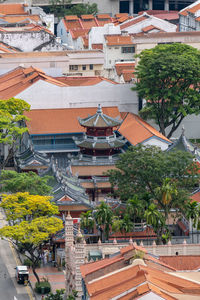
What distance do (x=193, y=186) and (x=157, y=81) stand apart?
2936 centimetres

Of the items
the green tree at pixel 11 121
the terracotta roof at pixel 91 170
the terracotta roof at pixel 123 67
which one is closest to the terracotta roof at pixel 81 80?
the terracotta roof at pixel 123 67

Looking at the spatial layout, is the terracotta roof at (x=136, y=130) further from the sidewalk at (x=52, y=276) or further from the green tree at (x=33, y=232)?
the green tree at (x=33, y=232)

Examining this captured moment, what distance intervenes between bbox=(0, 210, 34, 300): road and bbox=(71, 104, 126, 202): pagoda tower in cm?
1805

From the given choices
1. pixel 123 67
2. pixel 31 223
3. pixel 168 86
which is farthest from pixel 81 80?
pixel 31 223

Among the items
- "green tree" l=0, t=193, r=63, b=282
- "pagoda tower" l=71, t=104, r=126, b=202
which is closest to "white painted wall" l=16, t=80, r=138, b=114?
"pagoda tower" l=71, t=104, r=126, b=202

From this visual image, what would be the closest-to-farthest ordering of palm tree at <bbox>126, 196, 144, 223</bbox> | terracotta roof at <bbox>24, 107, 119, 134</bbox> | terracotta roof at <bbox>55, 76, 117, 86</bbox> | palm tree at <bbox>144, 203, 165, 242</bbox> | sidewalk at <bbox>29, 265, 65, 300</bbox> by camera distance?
sidewalk at <bbox>29, 265, 65, 300</bbox> → palm tree at <bbox>144, 203, 165, 242</bbox> → palm tree at <bbox>126, 196, 144, 223</bbox> → terracotta roof at <bbox>24, 107, 119, 134</bbox> → terracotta roof at <bbox>55, 76, 117, 86</bbox>

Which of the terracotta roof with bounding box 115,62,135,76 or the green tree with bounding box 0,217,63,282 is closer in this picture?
the green tree with bounding box 0,217,63,282

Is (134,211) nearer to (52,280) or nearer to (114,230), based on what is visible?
(114,230)

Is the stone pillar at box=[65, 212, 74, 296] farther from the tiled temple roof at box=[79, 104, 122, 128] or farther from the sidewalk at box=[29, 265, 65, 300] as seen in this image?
the tiled temple roof at box=[79, 104, 122, 128]

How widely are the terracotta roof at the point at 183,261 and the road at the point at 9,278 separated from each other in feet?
38.8

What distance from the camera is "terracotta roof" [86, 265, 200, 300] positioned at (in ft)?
247

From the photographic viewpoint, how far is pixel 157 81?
452 ft

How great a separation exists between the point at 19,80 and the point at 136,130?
2438cm

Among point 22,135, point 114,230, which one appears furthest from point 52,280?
point 22,135
